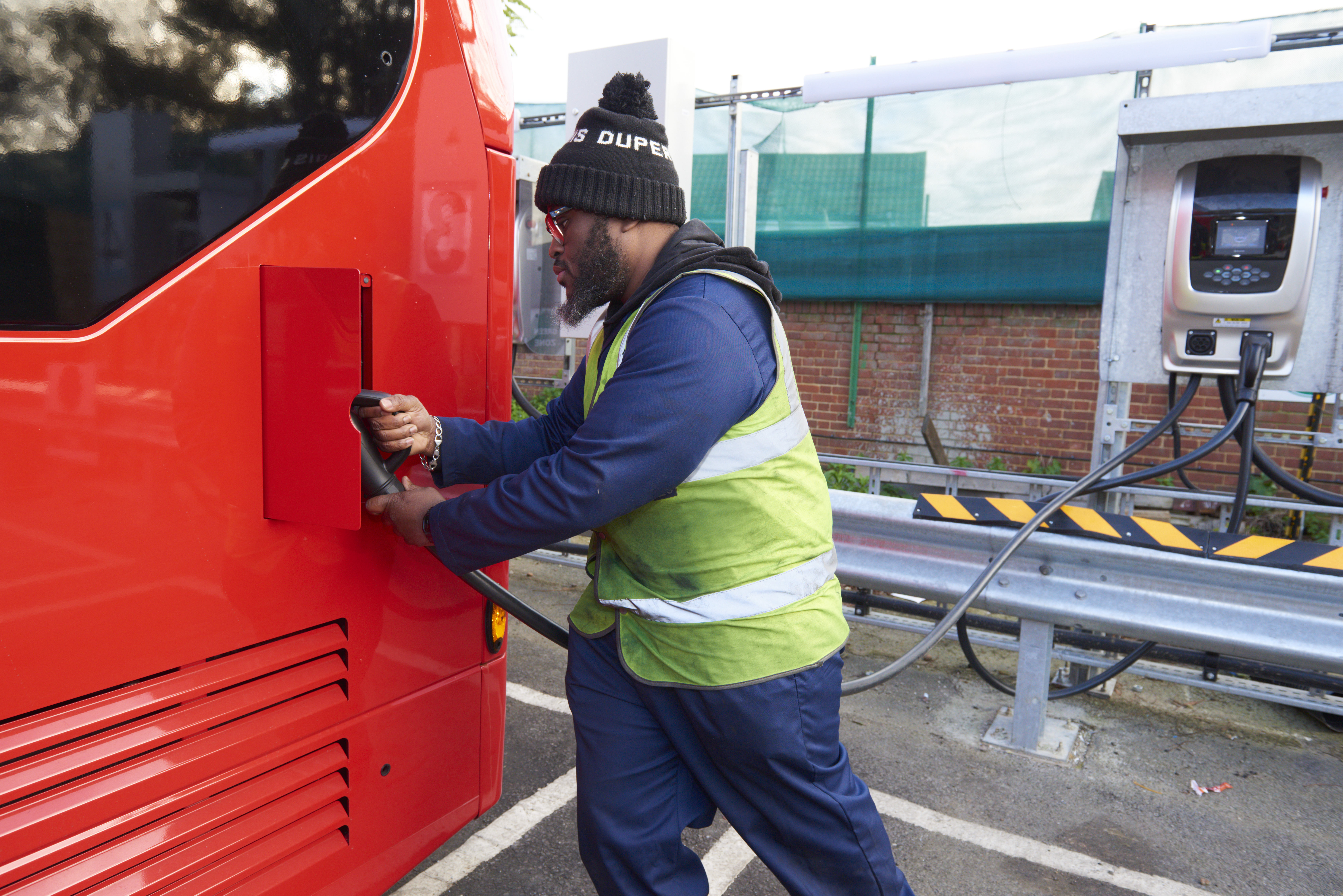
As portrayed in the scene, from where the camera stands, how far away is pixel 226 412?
152cm

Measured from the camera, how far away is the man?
1.68 meters

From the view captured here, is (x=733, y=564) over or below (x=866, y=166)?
below

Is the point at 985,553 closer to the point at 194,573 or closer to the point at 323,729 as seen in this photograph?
the point at 323,729

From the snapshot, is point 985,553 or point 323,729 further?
point 985,553

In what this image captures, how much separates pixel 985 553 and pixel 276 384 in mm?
2760

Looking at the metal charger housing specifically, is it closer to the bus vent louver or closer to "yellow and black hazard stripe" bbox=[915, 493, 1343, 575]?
"yellow and black hazard stripe" bbox=[915, 493, 1343, 575]

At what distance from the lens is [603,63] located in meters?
4.68

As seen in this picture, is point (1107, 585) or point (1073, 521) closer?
point (1107, 585)

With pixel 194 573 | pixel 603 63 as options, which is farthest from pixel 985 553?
pixel 603 63

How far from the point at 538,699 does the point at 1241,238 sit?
11.2 feet

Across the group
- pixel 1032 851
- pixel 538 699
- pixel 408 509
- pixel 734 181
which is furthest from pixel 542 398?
pixel 408 509

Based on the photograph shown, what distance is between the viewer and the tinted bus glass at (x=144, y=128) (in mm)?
1241

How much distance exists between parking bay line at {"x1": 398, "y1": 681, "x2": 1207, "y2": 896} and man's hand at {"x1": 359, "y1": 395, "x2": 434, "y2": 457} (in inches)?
47.4

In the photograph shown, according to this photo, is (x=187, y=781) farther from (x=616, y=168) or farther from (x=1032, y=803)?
(x=1032, y=803)
